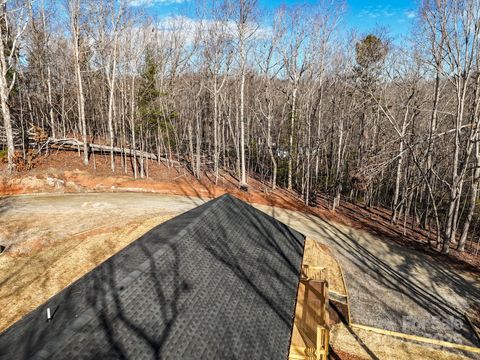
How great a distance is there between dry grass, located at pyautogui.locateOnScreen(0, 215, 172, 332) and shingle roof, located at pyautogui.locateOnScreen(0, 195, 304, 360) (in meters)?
4.96

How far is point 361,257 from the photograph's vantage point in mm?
15273

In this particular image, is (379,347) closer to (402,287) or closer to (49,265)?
(402,287)

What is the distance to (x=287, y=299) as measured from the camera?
7.59 metres

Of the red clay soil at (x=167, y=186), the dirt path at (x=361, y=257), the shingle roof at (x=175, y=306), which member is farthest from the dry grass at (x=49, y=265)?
the red clay soil at (x=167, y=186)

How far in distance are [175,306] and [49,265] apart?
9239 millimetres

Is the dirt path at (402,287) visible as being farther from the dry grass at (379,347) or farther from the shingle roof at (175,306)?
the shingle roof at (175,306)

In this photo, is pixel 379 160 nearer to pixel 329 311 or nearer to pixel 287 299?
pixel 329 311

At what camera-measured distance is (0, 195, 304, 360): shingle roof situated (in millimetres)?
4559

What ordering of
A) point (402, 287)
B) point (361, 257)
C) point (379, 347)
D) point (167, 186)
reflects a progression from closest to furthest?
1. point (379, 347)
2. point (402, 287)
3. point (361, 257)
4. point (167, 186)

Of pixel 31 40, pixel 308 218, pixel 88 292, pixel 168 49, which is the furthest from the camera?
pixel 168 49

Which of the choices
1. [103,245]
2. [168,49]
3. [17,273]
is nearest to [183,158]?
[168,49]

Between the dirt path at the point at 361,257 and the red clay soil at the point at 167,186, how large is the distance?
4.66 ft

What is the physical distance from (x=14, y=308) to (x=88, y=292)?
6104 millimetres

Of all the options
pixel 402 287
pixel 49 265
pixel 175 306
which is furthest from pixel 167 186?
pixel 175 306
